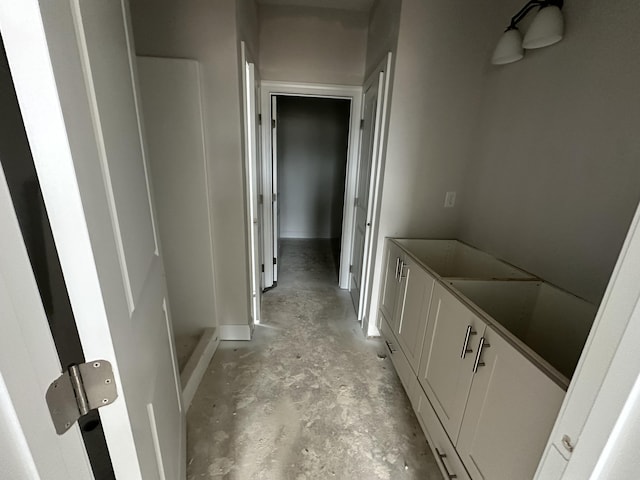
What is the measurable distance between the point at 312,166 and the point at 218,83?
3.03 m

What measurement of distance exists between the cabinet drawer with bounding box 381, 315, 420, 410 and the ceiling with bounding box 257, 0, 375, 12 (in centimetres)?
260

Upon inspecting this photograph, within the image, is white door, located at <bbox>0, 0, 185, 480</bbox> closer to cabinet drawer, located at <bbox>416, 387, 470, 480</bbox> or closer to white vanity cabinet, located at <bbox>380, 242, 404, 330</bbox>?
cabinet drawer, located at <bbox>416, 387, 470, 480</bbox>

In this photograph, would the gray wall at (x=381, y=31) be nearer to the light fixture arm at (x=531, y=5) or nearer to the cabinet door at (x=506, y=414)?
the light fixture arm at (x=531, y=5)

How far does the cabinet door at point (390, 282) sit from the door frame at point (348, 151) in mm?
905

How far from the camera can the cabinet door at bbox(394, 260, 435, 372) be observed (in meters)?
1.52

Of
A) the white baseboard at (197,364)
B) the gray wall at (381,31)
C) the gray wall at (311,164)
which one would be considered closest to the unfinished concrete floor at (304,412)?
the white baseboard at (197,364)

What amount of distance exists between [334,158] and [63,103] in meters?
4.53

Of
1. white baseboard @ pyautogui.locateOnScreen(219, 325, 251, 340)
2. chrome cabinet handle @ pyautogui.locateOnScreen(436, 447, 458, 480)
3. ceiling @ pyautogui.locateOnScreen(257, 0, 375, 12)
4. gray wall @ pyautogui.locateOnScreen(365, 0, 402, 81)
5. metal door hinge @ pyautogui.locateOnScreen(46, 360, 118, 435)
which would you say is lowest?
white baseboard @ pyautogui.locateOnScreen(219, 325, 251, 340)

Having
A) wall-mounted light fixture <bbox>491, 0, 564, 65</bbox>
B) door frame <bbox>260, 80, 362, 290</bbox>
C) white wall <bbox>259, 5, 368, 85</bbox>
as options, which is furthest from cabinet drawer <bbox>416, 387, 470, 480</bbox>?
white wall <bbox>259, 5, 368, 85</bbox>

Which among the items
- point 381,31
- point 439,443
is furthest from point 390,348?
point 381,31

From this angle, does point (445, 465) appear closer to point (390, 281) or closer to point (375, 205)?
Answer: point (390, 281)

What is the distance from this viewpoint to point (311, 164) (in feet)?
15.5

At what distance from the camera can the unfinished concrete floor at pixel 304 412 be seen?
1.37 metres

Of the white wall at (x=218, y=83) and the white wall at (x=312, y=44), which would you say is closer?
the white wall at (x=218, y=83)
